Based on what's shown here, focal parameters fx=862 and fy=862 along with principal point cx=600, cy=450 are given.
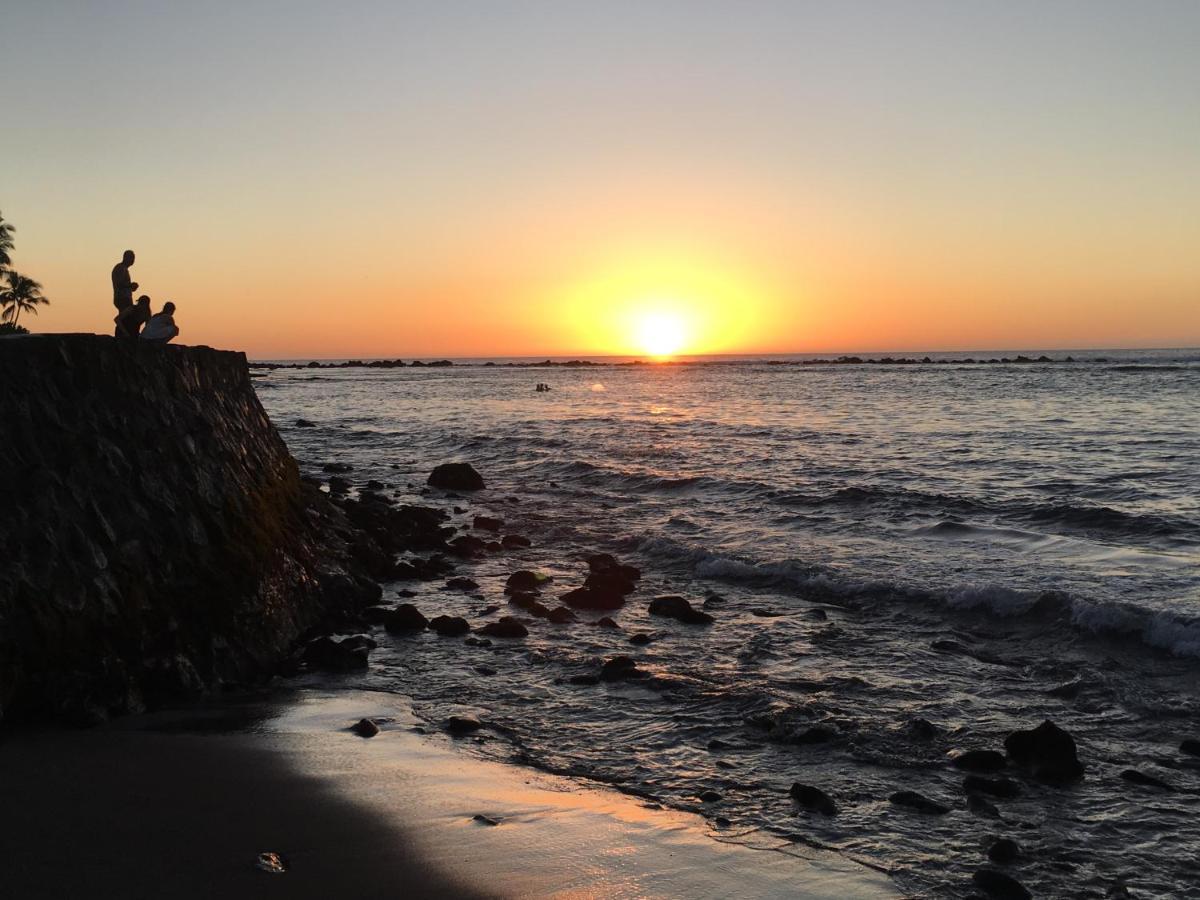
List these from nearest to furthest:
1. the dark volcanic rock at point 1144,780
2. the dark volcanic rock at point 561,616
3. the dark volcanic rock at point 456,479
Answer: the dark volcanic rock at point 1144,780 < the dark volcanic rock at point 561,616 < the dark volcanic rock at point 456,479

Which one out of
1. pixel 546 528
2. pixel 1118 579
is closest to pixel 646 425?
pixel 546 528

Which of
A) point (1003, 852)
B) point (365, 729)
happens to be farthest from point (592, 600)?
point (1003, 852)

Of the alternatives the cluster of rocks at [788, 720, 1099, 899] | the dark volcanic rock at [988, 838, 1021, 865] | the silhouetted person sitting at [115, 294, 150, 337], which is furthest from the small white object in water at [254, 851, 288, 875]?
the silhouetted person sitting at [115, 294, 150, 337]

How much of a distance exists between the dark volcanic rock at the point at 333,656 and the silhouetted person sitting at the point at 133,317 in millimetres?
7746

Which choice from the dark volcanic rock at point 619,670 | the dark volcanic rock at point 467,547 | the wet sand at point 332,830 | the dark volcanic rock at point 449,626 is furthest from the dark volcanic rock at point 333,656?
the dark volcanic rock at point 467,547

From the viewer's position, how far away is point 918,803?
8008 millimetres

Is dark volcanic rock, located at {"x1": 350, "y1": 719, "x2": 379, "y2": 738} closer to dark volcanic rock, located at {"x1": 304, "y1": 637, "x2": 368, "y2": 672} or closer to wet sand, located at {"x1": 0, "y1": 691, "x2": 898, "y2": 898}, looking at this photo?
wet sand, located at {"x1": 0, "y1": 691, "x2": 898, "y2": 898}

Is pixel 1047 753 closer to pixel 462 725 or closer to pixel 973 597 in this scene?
pixel 462 725

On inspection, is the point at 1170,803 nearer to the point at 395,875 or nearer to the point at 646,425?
the point at 395,875

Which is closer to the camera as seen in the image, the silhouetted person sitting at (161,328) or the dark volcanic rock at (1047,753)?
the dark volcanic rock at (1047,753)

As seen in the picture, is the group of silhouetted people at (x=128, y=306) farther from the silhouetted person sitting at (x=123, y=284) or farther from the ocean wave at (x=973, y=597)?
the ocean wave at (x=973, y=597)

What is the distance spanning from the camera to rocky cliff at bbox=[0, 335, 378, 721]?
8.94 metres

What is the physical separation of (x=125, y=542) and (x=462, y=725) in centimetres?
453

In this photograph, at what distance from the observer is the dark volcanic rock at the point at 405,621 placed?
13922 millimetres
